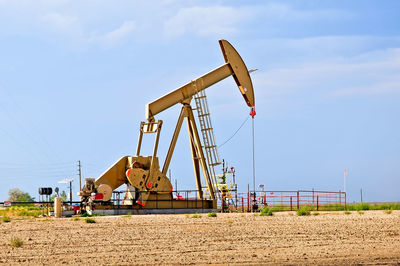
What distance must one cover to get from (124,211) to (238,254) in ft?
48.1

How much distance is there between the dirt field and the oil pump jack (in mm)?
7779

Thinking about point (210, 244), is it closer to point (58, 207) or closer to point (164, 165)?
point (58, 207)

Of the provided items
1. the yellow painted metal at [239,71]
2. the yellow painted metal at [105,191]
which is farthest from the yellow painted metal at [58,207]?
the yellow painted metal at [239,71]

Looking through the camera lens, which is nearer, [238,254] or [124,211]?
[238,254]

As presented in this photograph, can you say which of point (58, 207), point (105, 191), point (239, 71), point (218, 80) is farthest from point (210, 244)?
point (239, 71)

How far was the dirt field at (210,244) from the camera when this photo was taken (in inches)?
383

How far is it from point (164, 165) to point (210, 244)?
13.9 meters

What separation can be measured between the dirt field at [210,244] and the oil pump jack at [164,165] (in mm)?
7779

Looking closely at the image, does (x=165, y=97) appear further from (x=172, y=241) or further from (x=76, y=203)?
(x=172, y=241)

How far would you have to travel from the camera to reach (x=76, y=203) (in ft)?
83.3

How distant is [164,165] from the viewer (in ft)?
83.9

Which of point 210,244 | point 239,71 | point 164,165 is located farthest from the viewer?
point 239,71

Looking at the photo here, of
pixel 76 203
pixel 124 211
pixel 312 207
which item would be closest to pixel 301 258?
pixel 124 211

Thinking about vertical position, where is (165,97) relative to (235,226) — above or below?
above
